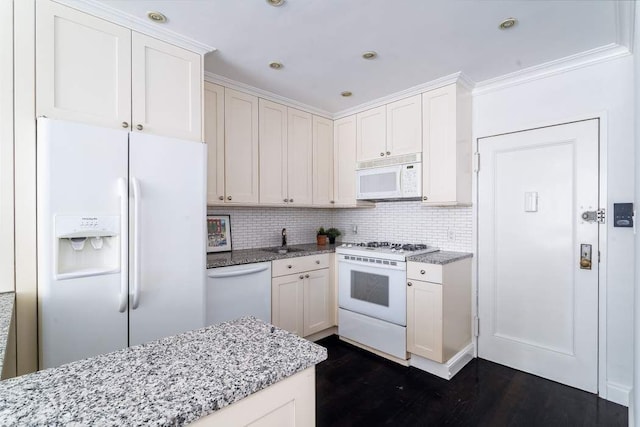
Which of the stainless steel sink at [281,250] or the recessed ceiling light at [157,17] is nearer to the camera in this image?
the recessed ceiling light at [157,17]

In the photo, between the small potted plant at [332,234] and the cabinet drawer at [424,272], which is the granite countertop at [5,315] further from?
the small potted plant at [332,234]

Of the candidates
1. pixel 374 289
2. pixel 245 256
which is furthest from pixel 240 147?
pixel 374 289

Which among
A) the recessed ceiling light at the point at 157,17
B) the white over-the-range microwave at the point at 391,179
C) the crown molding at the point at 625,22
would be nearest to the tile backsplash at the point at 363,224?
the white over-the-range microwave at the point at 391,179

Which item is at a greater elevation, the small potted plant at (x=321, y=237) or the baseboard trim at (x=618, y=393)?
the small potted plant at (x=321, y=237)

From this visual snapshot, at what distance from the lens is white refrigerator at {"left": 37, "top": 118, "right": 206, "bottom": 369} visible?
153 centimetres

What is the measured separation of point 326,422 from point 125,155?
6.53 feet

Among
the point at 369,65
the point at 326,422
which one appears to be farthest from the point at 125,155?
the point at 326,422

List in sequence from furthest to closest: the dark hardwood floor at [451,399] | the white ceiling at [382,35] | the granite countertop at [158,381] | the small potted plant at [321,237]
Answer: the small potted plant at [321,237] < the dark hardwood floor at [451,399] < the white ceiling at [382,35] < the granite countertop at [158,381]

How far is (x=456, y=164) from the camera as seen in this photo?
2.68m

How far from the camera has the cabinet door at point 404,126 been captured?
2.92 metres

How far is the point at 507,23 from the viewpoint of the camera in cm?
191

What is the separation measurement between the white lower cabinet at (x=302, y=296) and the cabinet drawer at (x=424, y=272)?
0.92 m

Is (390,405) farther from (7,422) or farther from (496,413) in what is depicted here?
(7,422)

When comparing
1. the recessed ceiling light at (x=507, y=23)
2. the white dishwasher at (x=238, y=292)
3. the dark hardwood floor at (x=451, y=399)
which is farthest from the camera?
the white dishwasher at (x=238, y=292)
